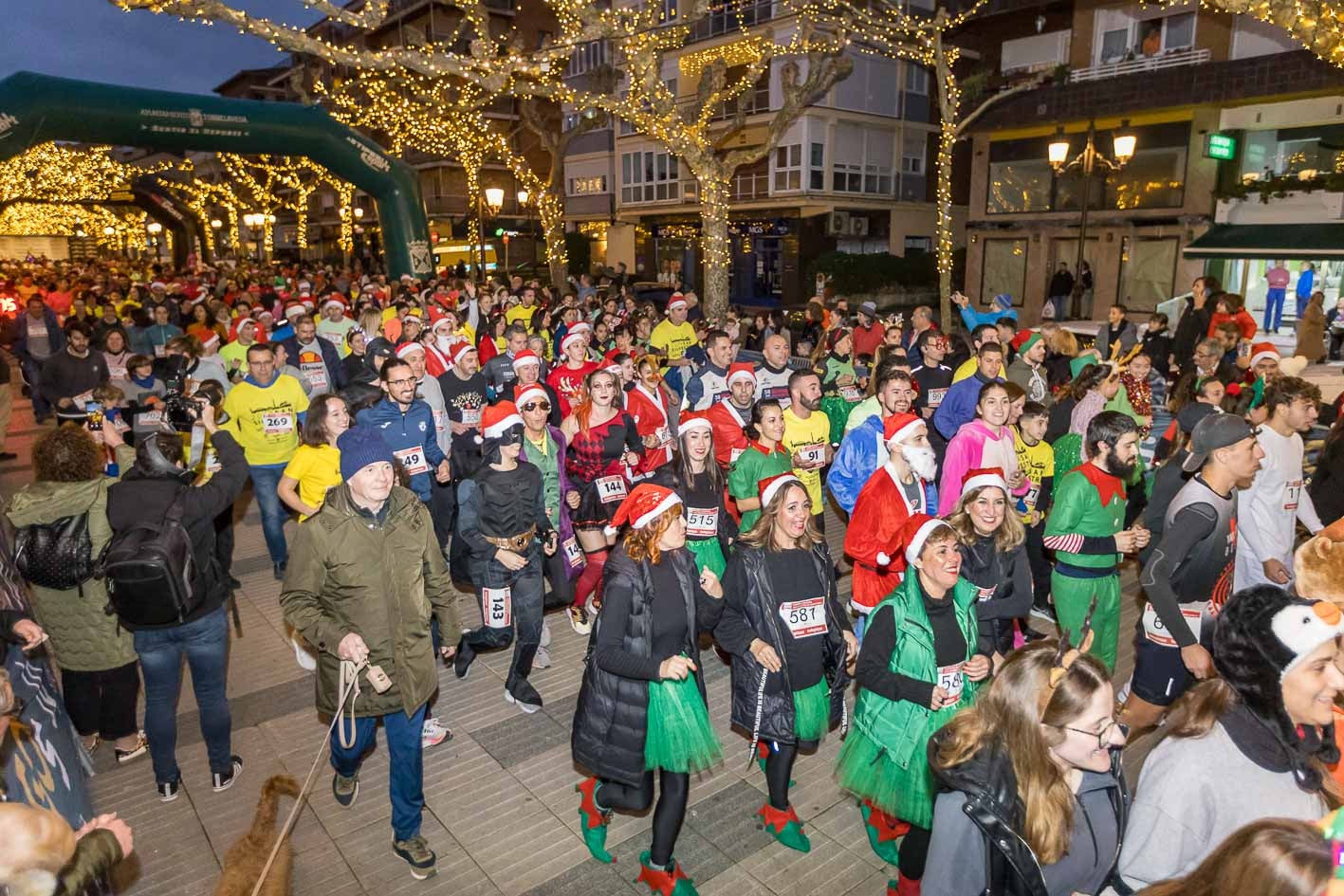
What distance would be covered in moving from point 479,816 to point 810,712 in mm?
2032

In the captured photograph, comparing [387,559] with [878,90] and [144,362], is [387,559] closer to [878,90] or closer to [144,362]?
[144,362]

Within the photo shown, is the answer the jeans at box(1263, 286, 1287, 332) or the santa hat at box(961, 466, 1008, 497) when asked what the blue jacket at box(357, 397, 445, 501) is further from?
the jeans at box(1263, 286, 1287, 332)

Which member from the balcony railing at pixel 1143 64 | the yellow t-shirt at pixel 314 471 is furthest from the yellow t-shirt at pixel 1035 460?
the balcony railing at pixel 1143 64

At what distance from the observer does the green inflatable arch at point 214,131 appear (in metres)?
16.5

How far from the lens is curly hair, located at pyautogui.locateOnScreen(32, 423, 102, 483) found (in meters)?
4.59

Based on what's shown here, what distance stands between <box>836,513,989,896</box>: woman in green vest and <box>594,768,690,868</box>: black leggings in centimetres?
76

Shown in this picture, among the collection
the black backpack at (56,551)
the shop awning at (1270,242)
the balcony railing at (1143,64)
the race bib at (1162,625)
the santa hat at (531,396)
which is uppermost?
the balcony railing at (1143,64)

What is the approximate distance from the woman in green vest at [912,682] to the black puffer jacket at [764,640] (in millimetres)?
426

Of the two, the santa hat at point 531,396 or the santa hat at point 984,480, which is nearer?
the santa hat at point 984,480

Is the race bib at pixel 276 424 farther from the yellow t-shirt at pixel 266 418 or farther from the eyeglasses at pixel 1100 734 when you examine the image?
the eyeglasses at pixel 1100 734

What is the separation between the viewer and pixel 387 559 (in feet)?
13.4

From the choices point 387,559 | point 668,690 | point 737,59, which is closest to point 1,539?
point 387,559

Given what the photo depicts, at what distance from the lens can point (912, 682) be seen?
3.63m

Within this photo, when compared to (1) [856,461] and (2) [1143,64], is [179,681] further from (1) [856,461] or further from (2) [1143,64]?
(2) [1143,64]
